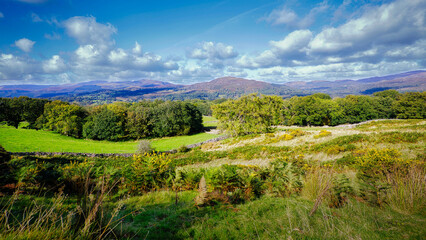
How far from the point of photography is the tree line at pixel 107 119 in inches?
1839

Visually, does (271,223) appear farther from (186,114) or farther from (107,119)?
(186,114)

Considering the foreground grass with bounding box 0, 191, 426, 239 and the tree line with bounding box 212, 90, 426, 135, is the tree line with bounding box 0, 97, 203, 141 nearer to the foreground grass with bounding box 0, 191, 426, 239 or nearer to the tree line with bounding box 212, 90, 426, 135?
the tree line with bounding box 212, 90, 426, 135

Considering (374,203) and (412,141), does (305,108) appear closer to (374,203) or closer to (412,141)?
(412,141)

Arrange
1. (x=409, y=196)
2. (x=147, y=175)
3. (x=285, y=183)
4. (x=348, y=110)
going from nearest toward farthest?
(x=409, y=196)
(x=285, y=183)
(x=147, y=175)
(x=348, y=110)

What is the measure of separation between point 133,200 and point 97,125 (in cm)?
4898

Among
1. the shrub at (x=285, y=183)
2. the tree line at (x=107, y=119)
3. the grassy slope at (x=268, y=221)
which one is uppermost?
the grassy slope at (x=268, y=221)

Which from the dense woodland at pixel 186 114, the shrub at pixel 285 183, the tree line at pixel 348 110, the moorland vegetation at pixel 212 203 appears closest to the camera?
the moorland vegetation at pixel 212 203

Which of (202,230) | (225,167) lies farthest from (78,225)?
(225,167)

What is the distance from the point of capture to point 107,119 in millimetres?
46688

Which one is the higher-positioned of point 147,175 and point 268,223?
point 268,223

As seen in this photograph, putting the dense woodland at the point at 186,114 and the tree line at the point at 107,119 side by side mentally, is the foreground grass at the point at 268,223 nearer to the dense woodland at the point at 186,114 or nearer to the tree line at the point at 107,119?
the dense woodland at the point at 186,114

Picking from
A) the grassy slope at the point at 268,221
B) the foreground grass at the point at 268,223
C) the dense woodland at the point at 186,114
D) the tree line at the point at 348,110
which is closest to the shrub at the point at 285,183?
the grassy slope at the point at 268,221

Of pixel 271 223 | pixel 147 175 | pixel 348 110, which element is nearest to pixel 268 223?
pixel 271 223

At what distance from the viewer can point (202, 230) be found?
354 centimetres
